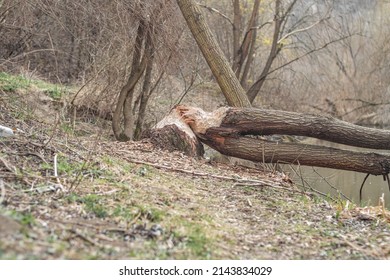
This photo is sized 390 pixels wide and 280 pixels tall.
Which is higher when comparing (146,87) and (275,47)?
(275,47)

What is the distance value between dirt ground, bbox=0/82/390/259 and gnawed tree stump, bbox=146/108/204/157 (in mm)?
1024

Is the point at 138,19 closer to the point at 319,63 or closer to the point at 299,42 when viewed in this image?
the point at 299,42

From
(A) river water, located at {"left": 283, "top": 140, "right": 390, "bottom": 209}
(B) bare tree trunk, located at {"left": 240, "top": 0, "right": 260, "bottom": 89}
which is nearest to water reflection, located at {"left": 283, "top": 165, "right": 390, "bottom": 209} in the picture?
(A) river water, located at {"left": 283, "top": 140, "right": 390, "bottom": 209}

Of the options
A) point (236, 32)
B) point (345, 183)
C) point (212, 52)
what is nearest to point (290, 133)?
point (212, 52)

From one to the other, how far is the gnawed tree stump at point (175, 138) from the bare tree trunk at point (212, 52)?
125cm

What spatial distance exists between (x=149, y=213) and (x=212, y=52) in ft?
16.2

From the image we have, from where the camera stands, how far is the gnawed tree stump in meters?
7.39

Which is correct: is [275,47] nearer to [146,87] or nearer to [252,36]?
[252,36]

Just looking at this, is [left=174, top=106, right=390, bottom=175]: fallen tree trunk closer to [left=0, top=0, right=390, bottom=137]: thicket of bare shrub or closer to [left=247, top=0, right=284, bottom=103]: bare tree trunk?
[left=0, top=0, right=390, bottom=137]: thicket of bare shrub

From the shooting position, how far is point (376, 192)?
10461 mm

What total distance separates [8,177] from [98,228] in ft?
3.84

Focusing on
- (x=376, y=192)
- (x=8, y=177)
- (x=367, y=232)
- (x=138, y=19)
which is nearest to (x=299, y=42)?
(x=376, y=192)

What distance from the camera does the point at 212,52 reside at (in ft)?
27.3

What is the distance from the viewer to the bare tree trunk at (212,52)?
8.26 meters
